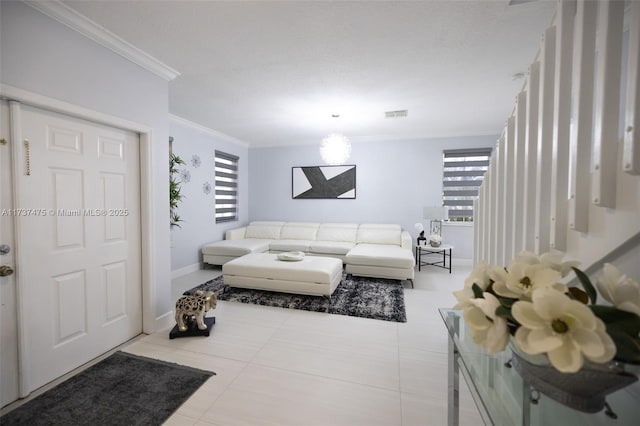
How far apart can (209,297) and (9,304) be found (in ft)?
4.26

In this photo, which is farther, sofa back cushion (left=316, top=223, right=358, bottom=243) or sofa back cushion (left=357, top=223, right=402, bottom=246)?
sofa back cushion (left=316, top=223, right=358, bottom=243)

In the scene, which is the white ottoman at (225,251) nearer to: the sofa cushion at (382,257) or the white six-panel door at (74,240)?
the sofa cushion at (382,257)

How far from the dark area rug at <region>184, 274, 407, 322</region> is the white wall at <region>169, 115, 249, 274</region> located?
2.95ft

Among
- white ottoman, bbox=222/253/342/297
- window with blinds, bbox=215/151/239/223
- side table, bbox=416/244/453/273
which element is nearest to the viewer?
white ottoman, bbox=222/253/342/297

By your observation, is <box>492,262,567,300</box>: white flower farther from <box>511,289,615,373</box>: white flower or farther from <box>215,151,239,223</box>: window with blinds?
<box>215,151,239,223</box>: window with blinds

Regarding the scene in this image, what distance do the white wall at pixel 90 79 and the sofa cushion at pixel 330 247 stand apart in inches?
103

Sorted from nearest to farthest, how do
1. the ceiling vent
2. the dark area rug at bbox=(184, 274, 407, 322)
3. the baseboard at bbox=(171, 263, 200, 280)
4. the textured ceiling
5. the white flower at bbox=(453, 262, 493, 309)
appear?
the white flower at bbox=(453, 262, 493, 309) → the textured ceiling → the dark area rug at bbox=(184, 274, 407, 322) → the ceiling vent → the baseboard at bbox=(171, 263, 200, 280)

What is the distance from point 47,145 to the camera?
1833mm

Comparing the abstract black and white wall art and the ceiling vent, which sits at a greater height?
the ceiling vent

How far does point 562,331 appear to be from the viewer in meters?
0.54

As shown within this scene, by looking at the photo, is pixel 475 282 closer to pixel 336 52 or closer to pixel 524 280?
pixel 524 280

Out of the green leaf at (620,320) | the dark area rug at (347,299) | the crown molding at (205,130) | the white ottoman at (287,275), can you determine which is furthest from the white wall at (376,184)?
the green leaf at (620,320)

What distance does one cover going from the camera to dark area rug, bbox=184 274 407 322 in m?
3.01

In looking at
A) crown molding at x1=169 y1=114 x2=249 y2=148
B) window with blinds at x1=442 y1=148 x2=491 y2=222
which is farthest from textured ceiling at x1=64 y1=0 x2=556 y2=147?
window with blinds at x1=442 y1=148 x2=491 y2=222
